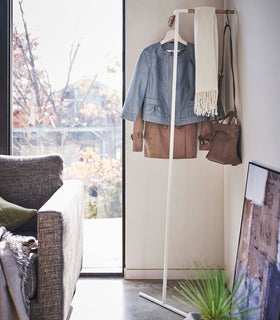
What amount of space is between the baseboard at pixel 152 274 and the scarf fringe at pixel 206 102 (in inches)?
46.8

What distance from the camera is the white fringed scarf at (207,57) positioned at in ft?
7.43

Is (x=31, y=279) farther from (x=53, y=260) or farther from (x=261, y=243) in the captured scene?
(x=261, y=243)

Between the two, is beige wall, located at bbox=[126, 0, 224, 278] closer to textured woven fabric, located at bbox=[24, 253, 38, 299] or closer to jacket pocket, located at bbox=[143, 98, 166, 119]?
jacket pocket, located at bbox=[143, 98, 166, 119]

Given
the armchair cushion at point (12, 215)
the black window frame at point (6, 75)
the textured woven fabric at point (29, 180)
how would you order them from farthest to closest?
1. the black window frame at point (6, 75)
2. the textured woven fabric at point (29, 180)
3. the armchair cushion at point (12, 215)

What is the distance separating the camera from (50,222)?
5.90 feet

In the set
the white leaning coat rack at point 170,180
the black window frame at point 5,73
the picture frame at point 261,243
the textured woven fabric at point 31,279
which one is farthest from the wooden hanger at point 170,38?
the textured woven fabric at point 31,279

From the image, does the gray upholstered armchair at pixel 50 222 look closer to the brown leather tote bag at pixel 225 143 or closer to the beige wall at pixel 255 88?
the brown leather tote bag at pixel 225 143

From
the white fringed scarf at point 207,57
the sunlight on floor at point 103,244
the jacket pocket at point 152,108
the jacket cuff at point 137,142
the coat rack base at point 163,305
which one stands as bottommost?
the coat rack base at point 163,305

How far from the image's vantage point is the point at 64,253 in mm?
1870

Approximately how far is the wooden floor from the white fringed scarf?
121 cm

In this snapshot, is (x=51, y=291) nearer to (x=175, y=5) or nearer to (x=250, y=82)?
(x=250, y=82)

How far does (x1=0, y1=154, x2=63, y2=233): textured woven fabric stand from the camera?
2412 mm

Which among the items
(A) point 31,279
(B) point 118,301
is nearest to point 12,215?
(A) point 31,279

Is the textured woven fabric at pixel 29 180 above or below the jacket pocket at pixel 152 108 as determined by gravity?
below
